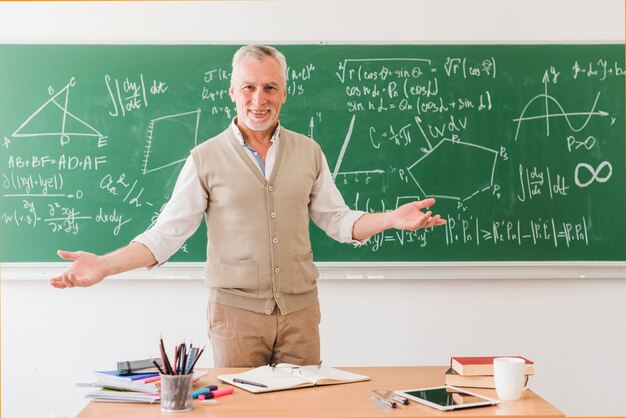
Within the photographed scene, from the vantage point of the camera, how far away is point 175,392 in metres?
1.96

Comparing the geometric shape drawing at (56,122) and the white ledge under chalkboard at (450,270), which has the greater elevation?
the geometric shape drawing at (56,122)

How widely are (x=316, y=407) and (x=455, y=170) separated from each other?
220cm

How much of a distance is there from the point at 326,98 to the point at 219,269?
149 centimetres

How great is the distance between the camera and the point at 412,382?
7.45ft

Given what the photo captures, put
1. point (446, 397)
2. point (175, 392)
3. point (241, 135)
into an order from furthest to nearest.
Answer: point (241, 135)
point (446, 397)
point (175, 392)

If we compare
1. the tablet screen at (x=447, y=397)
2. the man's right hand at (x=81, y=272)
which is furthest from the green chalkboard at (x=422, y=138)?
the tablet screen at (x=447, y=397)

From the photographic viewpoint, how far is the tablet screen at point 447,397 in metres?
1.99

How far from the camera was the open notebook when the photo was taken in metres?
2.18

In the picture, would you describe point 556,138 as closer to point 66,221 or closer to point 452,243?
point 452,243

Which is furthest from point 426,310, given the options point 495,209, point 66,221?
point 66,221

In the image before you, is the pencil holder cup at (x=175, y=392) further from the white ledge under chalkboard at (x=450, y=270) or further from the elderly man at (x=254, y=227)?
the white ledge under chalkboard at (x=450, y=270)

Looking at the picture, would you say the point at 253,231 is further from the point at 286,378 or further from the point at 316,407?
the point at 316,407

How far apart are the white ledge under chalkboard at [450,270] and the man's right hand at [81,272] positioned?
5.01 feet

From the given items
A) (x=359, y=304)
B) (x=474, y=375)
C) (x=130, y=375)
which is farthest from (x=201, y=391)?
(x=359, y=304)
